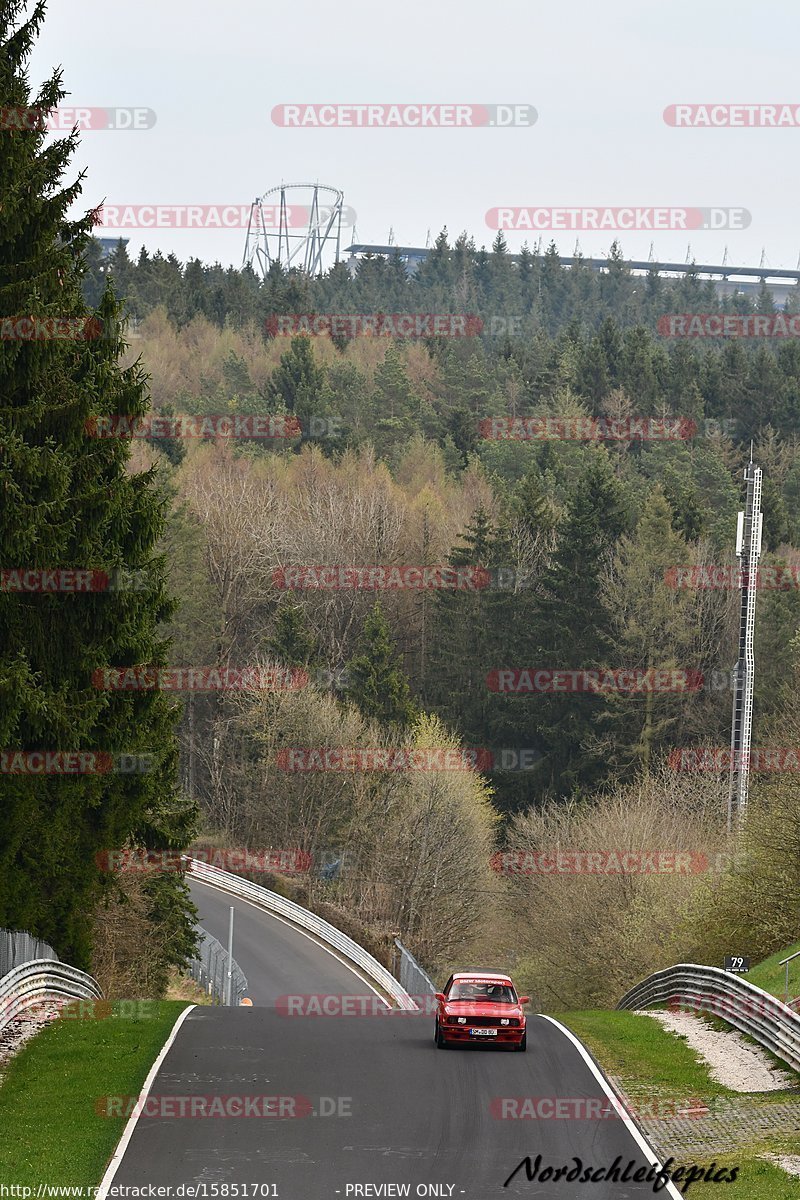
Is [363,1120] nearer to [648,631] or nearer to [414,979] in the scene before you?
[414,979]

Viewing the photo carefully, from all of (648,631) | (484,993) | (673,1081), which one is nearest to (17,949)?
(484,993)

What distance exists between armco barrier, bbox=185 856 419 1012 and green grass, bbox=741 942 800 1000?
13.3m

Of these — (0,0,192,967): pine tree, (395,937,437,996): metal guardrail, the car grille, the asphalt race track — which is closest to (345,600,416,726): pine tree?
(395,937,437,996): metal guardrail

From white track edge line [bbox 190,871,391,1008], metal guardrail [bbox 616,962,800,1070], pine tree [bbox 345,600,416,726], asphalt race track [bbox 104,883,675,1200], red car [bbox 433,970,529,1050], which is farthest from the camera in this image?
pine tree [bbox 345,600,416,726]

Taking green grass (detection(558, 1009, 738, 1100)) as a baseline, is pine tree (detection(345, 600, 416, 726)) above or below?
below

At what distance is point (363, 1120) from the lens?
16594 mm

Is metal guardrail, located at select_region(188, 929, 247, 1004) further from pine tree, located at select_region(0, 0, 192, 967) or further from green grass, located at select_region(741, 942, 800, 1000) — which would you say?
pine tree, located at select_region(0, 0, 192, 967)

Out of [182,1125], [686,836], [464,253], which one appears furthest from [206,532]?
[464,253]

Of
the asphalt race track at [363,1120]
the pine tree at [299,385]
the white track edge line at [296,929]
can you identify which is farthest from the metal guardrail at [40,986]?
the pine tree at [299,385]

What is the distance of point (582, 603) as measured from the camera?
75.4 meters

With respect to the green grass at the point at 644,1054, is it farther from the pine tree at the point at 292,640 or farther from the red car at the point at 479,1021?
the pine tree at the point at 292,640

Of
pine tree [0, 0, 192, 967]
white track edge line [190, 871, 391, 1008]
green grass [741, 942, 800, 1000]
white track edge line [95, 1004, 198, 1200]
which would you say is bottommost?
white track edge line [190, 871, 391, 1008]

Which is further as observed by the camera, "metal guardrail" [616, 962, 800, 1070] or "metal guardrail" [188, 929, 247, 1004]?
"metal guardrail" [188, 929, 247, 1004]

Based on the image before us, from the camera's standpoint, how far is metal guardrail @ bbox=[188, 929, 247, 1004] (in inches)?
1570
